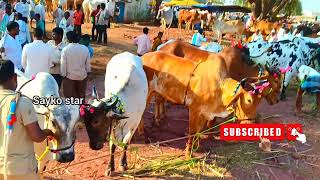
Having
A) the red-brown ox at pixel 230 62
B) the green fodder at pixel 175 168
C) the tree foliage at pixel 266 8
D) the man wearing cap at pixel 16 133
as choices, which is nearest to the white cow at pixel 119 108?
the green fodder at pixel 175 168

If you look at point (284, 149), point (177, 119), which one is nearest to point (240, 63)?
point (177, 119)

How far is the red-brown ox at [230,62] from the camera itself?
8.48m

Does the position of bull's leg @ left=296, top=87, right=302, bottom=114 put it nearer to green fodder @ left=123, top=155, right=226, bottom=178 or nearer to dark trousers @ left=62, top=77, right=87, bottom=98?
green fodder @ left=123, top=155, right=226, bottom=178

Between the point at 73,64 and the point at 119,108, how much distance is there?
2.32 meters

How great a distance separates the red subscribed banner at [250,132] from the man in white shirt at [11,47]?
3.87 meters

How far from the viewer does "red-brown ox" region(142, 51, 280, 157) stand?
7.19 metres

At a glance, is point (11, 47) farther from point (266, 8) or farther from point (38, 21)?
point (266, 8)

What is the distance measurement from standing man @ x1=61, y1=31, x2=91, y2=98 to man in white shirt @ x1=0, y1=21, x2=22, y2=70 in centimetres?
93

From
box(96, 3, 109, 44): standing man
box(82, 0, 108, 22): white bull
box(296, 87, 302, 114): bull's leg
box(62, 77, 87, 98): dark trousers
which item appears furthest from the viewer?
box(82, 0, 108, 22): white bull

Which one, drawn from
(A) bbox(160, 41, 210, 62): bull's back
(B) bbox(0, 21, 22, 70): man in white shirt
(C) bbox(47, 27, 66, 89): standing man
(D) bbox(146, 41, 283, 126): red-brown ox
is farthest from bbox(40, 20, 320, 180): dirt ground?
(B) bbox(0, 21, 22, 70): man in white shirt

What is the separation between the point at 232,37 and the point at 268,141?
749 inches

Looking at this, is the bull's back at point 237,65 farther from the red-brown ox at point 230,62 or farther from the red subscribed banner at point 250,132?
the red subscribed banner at point 250,132

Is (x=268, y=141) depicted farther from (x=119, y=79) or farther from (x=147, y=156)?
(x=119, y=79)

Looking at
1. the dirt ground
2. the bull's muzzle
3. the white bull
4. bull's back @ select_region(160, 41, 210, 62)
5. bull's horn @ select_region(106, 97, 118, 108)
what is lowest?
the dirt ground
